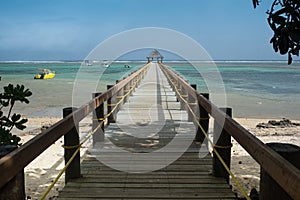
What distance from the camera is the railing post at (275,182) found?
2148 mm

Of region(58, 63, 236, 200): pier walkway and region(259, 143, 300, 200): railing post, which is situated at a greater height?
region(259, 143, 300, 200): railing post

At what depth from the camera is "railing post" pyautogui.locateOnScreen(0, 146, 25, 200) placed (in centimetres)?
193

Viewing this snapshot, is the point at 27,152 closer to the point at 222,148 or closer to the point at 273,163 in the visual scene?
the point at 273,163

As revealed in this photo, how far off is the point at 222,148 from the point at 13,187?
2.37m

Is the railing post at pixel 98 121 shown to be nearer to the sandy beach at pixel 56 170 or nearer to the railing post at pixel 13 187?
the sandy beach at pixel 56 170

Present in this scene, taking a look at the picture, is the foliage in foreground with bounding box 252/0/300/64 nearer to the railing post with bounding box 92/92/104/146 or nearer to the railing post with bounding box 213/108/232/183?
the railing post with bounding box 213/108/232/183

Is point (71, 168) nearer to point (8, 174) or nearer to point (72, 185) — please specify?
point (72, 185)

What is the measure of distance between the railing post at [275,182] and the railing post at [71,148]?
Answer: 2045 mm

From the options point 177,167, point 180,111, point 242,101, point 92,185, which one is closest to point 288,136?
point 180,111

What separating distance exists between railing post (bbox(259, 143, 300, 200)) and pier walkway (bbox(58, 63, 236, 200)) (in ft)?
3.65

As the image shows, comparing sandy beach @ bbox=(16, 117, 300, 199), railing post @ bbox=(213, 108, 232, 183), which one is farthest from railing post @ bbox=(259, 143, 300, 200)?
sandy beach @ bbox=(16, 117, 300, 199)

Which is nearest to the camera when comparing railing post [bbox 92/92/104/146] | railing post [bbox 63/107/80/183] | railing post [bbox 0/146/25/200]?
railing post [bbox 0/146/25/200]

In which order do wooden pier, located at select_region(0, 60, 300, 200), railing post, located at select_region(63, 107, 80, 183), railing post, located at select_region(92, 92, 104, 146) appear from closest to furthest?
Answer: 1. wooden pier, located at select_region(0, 60, 300, 200)
2. railing post, located at select_region(63, 107, 80, 183)
3. railing post, located at select_region(92, 92, 104, 146)

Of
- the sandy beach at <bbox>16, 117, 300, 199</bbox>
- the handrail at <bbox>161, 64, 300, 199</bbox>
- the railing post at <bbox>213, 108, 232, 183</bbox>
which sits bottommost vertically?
the sandy beach at <bbox>16, 117, 300, 199</bbox>
